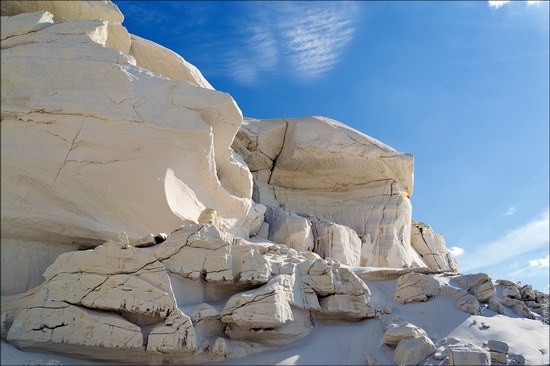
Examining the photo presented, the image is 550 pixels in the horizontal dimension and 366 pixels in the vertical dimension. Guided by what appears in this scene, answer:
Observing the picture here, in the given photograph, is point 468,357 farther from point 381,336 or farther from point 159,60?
point 159,60

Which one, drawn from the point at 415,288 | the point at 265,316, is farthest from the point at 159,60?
the point at 415,288

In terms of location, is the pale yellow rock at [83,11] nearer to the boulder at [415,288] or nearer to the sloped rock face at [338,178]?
the sloped rock face at [338,178]

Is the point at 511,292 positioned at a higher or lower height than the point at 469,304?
higher

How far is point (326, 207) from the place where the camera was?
46.5 feet

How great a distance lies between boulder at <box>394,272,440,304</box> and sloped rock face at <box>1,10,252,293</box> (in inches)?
159

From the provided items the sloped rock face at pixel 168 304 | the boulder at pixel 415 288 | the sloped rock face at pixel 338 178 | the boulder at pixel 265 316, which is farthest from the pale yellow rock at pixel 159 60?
the boulder at pixel 415 288

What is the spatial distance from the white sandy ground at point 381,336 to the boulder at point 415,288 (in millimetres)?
112

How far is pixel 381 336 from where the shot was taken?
5.71 metres

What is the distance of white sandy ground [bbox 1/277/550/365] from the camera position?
5.01 metres

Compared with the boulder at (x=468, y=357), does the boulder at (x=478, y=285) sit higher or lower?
higher

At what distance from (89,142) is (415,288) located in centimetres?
596

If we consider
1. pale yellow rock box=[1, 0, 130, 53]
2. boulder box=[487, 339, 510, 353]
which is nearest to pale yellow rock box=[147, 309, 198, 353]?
boulder box=[487, 339, 510, 353]

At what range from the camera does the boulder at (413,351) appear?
4875mm

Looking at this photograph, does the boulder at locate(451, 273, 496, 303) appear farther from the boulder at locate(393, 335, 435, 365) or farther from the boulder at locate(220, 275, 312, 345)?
the boulder at locate(220, 275, 312, 345)
